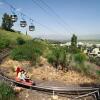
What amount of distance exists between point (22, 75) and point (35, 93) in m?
2.68

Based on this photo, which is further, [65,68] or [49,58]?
[49,58]

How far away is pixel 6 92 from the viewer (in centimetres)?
1725

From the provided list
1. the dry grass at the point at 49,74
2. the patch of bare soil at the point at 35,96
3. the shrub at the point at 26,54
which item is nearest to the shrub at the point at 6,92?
the patch of bare soil at the point at 35,96

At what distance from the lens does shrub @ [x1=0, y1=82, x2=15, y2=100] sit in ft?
56.1

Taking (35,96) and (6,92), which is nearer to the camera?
(6,92)

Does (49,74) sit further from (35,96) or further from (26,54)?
(35,96)

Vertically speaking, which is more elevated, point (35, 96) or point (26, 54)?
point (26, 54)

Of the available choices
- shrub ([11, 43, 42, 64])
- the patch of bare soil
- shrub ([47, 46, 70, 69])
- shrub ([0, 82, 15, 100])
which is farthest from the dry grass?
shrub ([0, 82, 15, 100])

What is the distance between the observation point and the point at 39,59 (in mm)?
32188

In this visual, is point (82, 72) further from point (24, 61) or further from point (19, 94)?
point (19, 94)

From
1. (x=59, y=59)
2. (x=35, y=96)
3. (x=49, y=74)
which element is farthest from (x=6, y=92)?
(x=59, y=59)

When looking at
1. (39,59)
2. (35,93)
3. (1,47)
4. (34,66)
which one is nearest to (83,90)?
(35,93)

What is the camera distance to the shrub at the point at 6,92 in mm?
17109

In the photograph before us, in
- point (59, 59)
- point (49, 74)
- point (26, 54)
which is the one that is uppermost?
point (26, 54)
